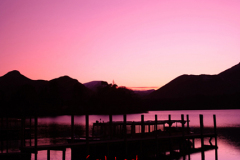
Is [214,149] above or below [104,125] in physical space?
below

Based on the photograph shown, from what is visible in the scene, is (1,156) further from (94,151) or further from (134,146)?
(134,146)

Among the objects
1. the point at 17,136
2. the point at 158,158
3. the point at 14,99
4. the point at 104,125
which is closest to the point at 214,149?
Answer: the point at 158,158

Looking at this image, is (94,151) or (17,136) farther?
(17,136)

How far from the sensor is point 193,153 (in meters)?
38.9

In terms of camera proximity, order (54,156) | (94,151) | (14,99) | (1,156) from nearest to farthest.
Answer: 1. (1,156)
2. (94,151)
3. (54,156)
4. (14,99)

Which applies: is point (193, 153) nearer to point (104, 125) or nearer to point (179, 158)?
point (179, 158)

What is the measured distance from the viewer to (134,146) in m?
32.5

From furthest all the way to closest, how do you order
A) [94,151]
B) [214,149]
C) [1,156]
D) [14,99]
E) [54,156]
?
[14,99] < [214,149] < [54,156] < [94,151] < [1,156]

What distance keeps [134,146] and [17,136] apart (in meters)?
20.2

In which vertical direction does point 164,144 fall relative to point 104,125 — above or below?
below

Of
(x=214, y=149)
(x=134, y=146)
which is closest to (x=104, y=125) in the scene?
(x=134, y=146)

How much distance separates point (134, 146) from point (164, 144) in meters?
6.58

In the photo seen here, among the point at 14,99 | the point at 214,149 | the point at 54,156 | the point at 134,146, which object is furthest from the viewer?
the point at 14,99

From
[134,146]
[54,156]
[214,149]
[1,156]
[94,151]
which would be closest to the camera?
[1,156]
